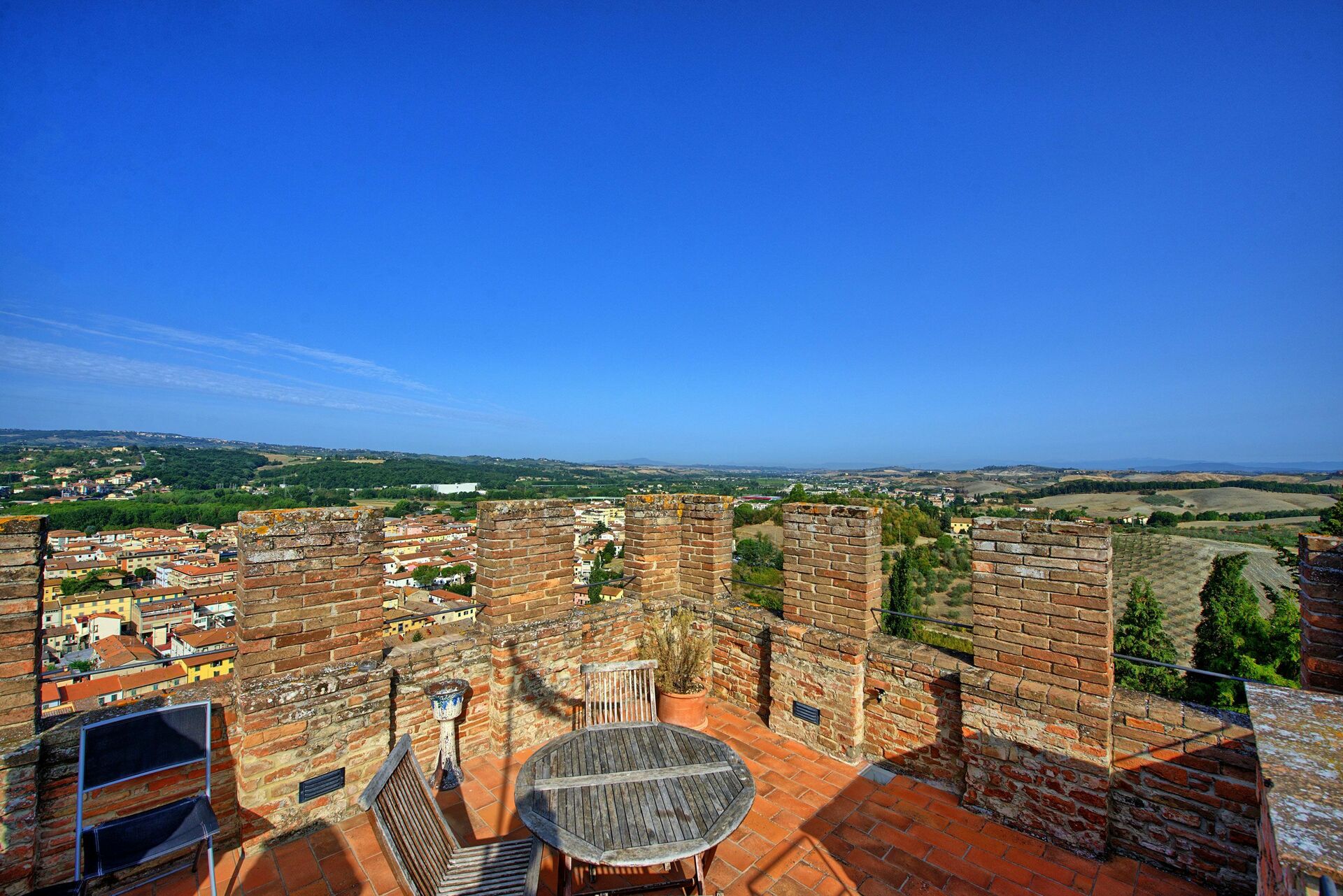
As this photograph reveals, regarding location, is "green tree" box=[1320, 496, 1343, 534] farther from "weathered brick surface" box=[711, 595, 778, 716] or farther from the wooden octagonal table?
the wooden octagonal table

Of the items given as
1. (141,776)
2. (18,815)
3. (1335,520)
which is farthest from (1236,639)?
(18,815)

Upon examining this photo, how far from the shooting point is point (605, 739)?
3.43 m

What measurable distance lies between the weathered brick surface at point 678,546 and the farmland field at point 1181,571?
25.2m

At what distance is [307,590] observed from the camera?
3.36m

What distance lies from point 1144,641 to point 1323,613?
60.4ft

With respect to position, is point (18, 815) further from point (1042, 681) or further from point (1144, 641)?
point (1144, 641)

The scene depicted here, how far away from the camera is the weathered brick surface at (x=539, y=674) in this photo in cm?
431

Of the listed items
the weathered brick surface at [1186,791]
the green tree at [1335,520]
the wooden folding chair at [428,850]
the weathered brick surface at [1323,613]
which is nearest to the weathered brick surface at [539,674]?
the wooden folding chair at [428,850]

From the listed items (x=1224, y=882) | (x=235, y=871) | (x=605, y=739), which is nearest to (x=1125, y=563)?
(x=1224, y=882)

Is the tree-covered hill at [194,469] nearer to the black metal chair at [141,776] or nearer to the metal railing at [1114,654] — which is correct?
the black metal chair at [141,776]

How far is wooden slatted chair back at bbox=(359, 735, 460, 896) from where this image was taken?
2.20 meters

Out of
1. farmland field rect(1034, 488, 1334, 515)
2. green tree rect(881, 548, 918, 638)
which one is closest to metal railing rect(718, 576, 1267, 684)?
green tree rect(881, 548, 918, 638)

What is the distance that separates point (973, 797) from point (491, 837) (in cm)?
323

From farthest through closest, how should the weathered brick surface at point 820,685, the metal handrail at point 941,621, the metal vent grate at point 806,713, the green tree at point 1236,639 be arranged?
1. the green tree at point 1236,639
2. the metal vent grate at point 806,713
3. the weathered brick surface at point 820,685
4. the metal handrail at point 941,621
